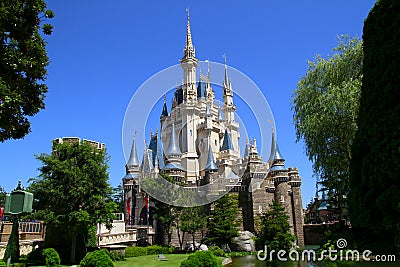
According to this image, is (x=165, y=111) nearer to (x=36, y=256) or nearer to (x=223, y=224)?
(x=223, y=224)

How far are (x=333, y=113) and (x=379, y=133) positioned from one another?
908 centimetres

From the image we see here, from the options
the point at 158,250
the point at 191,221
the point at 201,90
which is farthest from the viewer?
the point at 201,90

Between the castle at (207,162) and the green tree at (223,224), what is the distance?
5525mm

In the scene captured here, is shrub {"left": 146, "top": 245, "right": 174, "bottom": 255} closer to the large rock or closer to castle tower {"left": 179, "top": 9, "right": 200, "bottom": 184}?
the large rock

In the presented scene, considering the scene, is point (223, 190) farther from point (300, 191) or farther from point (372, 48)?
point (372, 48)

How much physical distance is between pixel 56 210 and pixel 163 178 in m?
12.9

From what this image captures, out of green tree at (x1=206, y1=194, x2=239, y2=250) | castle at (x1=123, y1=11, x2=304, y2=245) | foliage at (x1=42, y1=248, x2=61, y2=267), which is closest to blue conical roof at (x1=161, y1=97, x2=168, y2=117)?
castle at (x1=123, y1=11, x2=304, y2=245)

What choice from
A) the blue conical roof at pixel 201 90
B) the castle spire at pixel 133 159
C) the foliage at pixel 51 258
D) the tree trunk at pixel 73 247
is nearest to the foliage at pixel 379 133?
the foliage at pixel 51 258

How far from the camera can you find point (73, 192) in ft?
69.3

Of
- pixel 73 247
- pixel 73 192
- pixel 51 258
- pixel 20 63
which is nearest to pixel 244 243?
pixel 73 247

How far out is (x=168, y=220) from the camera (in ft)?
103

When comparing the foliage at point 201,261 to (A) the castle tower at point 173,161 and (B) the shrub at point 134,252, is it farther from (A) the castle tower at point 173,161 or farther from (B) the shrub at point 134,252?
(A) the castle tower at point 173,161

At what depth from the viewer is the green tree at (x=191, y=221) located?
3108 cm

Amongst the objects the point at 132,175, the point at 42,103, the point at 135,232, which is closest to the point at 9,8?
the point at 42,103
